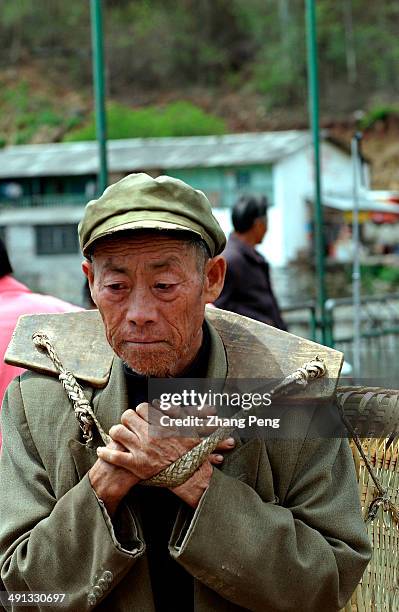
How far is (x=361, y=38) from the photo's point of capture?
176 feet

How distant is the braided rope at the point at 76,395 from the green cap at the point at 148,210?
269 millimetres

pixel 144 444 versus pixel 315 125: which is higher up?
pixel 144 444

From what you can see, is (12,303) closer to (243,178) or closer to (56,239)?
(56,239)

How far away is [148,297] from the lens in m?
1.89

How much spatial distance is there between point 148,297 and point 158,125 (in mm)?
46408

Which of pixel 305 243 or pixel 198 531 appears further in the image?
pixel 305 243

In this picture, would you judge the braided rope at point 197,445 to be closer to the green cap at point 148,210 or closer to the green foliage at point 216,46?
the green cap at point 148,210

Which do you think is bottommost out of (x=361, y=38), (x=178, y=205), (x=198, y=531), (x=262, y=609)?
(x=361, y=38)

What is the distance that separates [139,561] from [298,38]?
5319cm

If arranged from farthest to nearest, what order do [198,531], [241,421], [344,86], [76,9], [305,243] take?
[76,9], [344,86], [305,243], [241,421], [198,531]

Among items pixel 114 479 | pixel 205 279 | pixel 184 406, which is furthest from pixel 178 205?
pixel 114 479

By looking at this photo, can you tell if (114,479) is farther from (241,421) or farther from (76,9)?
(76,9)

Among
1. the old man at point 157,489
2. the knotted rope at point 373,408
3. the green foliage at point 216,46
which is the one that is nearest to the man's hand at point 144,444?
the old man at point 157,489

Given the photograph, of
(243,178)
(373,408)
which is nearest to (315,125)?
(373,408)
